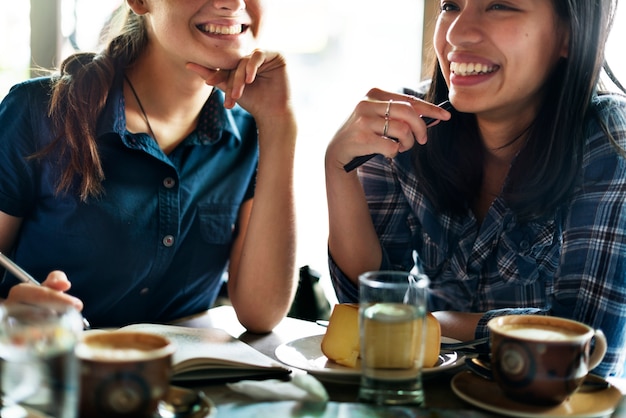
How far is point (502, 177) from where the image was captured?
1614 mm

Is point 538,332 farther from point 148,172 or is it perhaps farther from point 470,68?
point 148,172

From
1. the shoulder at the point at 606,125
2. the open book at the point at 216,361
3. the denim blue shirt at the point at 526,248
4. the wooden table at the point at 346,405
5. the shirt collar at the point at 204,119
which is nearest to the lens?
the wooden table at the point at 346,405

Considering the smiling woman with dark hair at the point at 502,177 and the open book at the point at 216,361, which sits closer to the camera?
the open book at the point at 216,361

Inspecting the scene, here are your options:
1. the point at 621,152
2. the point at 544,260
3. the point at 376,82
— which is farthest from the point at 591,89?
the point at 376,82

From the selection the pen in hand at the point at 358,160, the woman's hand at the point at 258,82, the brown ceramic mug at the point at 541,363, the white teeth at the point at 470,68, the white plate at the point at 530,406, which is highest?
the white teeth at the point at 470,68

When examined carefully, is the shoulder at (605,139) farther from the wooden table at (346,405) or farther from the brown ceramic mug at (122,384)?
the brown ceramic mug at (122,384)

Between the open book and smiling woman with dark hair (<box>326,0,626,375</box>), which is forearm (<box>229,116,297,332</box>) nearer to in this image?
smiling woman with dark hair (<box>326,0,626,375</box>)

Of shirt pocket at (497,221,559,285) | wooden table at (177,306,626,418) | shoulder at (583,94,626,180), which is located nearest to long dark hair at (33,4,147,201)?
wooden table at (177,306,626,418)

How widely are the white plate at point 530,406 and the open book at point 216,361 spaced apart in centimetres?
24

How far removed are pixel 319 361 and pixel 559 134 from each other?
71 centimetres

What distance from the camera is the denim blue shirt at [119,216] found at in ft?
4.84

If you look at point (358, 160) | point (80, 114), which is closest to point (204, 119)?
point (80, 114)

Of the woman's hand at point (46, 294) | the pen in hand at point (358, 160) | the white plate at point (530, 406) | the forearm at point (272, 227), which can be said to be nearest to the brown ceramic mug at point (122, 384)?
the woman's hand at point (46, 294)

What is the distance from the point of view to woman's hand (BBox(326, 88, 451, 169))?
A: 1354mm
